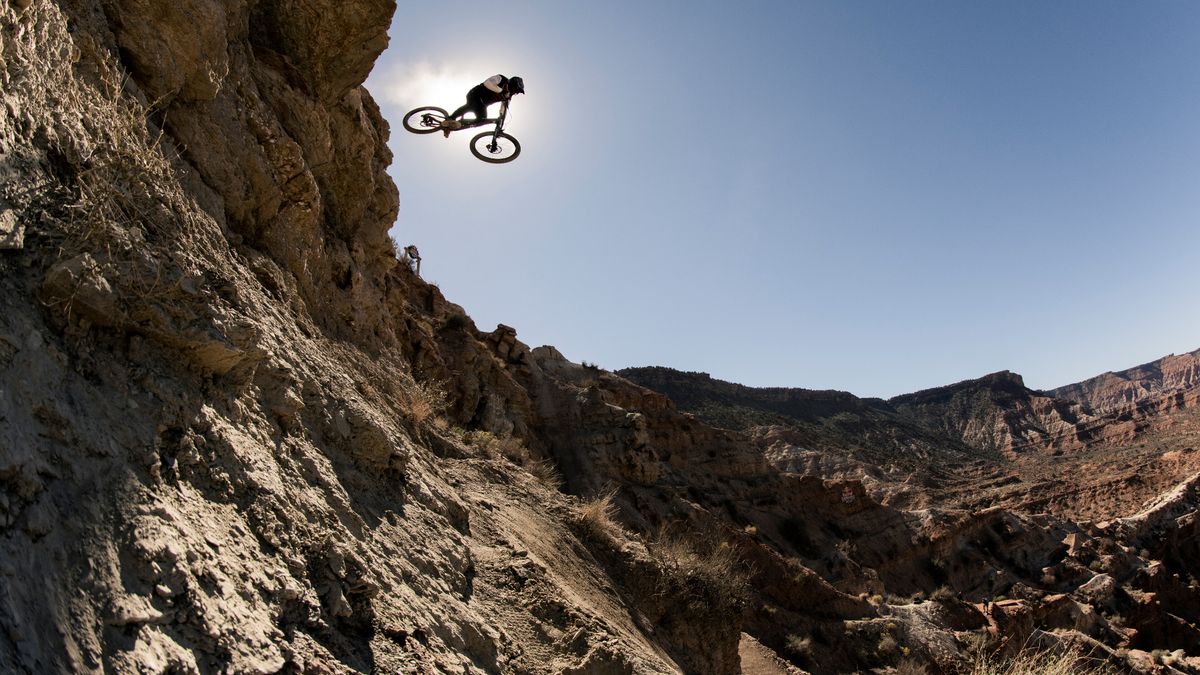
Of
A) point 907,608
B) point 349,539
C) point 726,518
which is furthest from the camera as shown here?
point 726,518

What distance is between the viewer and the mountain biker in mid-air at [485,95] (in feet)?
34.4

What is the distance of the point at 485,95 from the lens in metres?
10.8

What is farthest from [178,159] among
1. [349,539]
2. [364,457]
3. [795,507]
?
[795,507]

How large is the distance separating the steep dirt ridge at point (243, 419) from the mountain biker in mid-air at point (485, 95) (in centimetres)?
149

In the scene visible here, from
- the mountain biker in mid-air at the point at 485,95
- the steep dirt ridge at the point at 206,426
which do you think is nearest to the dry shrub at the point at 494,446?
the steep dirt ridge at the point at 206,426

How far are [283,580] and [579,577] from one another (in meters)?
5.67

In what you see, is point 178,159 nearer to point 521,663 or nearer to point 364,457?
point 364,457

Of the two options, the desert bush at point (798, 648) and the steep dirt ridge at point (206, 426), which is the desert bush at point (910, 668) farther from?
the steep dirt ridge at point (206, 426)

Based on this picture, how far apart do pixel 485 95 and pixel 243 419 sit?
741 centimetres

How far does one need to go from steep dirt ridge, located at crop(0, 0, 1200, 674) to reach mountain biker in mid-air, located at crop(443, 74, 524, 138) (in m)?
1.49

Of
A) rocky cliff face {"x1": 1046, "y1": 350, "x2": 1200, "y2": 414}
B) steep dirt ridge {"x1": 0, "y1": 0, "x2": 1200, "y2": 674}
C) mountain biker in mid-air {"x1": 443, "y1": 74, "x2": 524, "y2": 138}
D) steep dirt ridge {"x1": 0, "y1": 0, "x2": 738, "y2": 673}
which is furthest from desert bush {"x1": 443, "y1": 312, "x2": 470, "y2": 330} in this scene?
rocky cliff face {"x1": 1046, "y1": 350, "x2": 1200, "y2": 414}

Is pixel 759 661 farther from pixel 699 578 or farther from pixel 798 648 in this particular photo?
pixel 699 578

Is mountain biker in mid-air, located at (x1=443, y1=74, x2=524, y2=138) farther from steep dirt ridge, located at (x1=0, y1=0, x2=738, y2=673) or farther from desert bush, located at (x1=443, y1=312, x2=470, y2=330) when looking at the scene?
desert bush, located at (x1=443, y1=312, x2=470, y2=330)

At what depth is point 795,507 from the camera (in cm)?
3020
